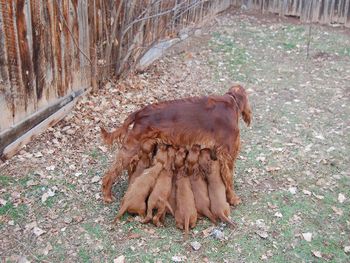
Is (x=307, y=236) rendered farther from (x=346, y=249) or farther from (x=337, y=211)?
(x=337, y=211)

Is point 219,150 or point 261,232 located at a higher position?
point 219,150

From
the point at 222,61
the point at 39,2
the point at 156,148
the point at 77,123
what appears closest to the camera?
the point at 156,148

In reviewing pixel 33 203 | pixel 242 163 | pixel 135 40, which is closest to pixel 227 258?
pixel 242 163

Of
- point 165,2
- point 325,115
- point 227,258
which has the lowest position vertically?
point 227,258

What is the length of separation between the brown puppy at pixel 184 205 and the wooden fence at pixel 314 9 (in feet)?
23.1

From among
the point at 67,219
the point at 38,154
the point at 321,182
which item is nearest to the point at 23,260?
the point at 67,219

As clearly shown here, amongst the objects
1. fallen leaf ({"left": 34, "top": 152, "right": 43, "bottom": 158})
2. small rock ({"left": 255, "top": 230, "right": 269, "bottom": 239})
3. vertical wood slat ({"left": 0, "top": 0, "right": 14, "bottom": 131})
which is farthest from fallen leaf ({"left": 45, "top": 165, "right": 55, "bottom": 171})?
small rock ({"left": 255, "top": 230, "right": 269, "bottom": 239})

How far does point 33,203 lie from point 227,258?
5.87 feet

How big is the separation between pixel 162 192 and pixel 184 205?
22 cm

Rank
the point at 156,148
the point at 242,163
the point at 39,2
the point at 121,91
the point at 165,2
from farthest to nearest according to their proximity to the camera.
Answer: the point at 165,2
the point at 121,91
the point at 242,163
the point at 39,2
the point at 156,148

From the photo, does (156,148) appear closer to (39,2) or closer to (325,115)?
(39,2)

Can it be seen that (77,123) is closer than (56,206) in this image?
No

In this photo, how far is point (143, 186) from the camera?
149 inches

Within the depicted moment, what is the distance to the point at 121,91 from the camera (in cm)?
604
